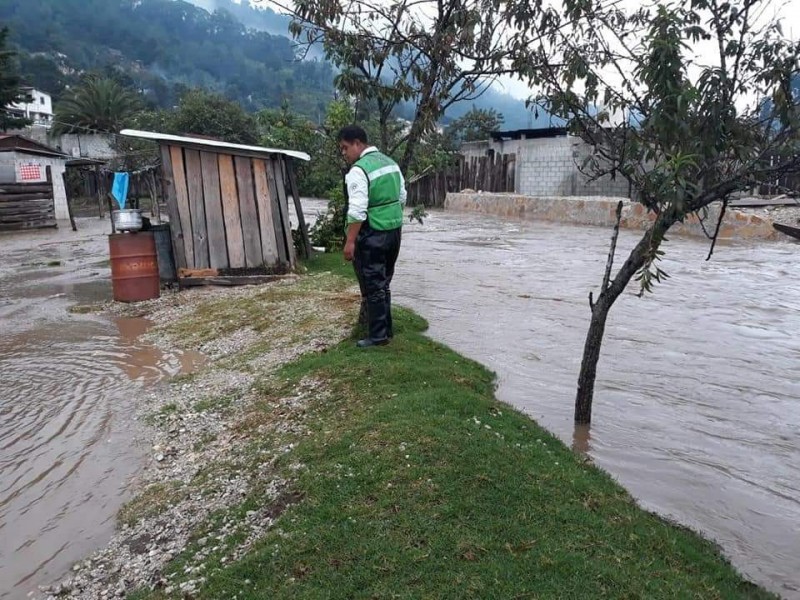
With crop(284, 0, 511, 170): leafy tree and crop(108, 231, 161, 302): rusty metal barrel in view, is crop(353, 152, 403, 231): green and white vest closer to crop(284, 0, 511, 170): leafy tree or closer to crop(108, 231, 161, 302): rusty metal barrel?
crop(284, 0, 511, 170): leafy tree

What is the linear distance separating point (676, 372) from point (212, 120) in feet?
141

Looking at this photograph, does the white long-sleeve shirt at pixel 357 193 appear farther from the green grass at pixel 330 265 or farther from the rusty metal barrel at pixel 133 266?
the rusty metal barrel at pixel 133 266

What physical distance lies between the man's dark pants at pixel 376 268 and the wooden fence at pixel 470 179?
24.2 m

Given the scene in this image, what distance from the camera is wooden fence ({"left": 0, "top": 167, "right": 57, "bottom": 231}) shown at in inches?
894

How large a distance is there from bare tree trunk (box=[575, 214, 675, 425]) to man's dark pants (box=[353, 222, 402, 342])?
1.74m

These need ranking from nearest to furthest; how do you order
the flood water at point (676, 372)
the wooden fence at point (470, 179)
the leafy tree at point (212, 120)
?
the flood water at point (676, 372) → the wooden fence at point (470, 179) → the leafy tree at point (212, 120)

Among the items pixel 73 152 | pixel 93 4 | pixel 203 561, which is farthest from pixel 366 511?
pixel 93 4

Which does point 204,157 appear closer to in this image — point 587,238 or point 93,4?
point 587,238

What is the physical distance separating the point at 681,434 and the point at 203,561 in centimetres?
369

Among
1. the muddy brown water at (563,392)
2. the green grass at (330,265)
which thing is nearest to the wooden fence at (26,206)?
the muddy brown water at (563,392)

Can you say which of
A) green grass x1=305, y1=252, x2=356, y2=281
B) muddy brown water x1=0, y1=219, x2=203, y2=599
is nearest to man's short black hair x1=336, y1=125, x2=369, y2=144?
muddy brown water x1=0, y1=219, x2=203, y2=599

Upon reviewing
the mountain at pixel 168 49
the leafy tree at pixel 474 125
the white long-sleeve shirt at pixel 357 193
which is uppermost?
the mountain at pixel 168 49

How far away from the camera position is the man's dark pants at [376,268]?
544 cm

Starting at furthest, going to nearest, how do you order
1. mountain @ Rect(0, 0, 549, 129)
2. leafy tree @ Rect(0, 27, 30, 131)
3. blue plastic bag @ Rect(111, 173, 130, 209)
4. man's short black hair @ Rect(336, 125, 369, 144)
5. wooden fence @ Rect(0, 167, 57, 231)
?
mountain @ Rect(0, 0, 549, 129), leafy tree @ Rect(0, 27, 30, 131), wooden fence @ Rect(0, 167, 57, 231), blue plastic bag @ Rect(111, 173, 130, 209), man's short black hair @ Rect(336, 125, 369, 144)
